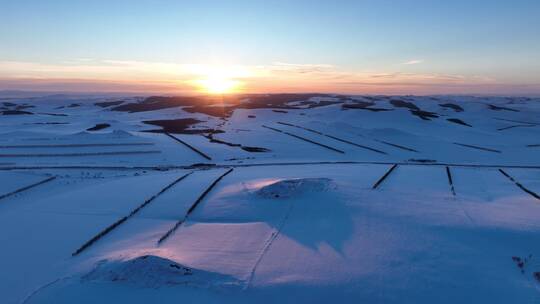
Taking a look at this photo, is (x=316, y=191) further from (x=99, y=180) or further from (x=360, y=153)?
(x=360, y=153)

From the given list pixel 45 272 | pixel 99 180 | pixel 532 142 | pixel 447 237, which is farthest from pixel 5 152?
pixel 532 142

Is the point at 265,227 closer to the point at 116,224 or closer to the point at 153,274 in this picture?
the point at 153,274

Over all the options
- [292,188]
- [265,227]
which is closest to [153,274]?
[265,227]

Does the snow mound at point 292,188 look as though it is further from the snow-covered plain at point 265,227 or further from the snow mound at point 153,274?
the snow mound at point 153,274

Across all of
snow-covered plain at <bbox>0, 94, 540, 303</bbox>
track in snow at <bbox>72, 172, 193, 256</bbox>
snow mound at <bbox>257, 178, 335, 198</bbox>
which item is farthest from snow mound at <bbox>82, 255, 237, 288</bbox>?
snow mound at <bbox>257, 178, 335, 198</bbox>

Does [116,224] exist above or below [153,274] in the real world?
below

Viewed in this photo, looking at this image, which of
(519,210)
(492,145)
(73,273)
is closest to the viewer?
(73,273)
